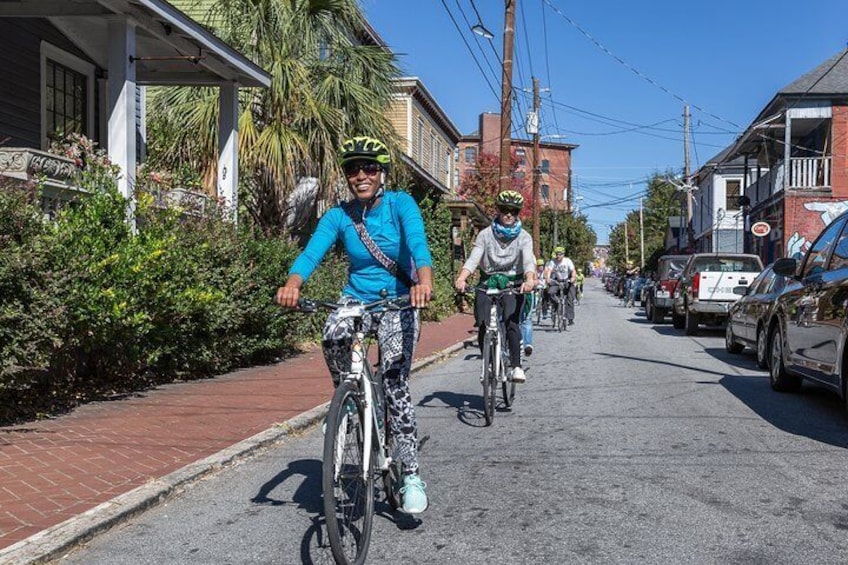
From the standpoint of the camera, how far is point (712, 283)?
17.5m

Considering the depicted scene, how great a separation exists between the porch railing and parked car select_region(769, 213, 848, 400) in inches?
901

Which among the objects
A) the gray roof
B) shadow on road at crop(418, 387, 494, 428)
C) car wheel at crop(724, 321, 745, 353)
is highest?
the gray roof

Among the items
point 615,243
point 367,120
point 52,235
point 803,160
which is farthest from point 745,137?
point 615,243

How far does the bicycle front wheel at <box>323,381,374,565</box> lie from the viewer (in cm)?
354

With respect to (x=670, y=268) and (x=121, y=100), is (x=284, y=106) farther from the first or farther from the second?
(x=670, y=268)

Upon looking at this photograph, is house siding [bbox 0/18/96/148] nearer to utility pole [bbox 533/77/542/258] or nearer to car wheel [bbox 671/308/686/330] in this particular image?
car wheel [bbox 671/308/686/330]

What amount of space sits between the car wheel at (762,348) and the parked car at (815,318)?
1415mm

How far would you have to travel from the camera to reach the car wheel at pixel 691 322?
1811cm

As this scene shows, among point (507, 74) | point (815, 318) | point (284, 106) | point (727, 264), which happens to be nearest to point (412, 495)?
point (815, 318)

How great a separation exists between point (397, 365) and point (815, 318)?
487 cm

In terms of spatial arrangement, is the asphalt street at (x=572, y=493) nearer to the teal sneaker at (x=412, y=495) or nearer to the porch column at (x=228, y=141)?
the teal sneaker at (x=412, y=495)

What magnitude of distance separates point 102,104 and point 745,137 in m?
25.7

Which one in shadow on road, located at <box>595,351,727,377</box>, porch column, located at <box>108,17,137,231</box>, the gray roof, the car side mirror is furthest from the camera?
the gray roof

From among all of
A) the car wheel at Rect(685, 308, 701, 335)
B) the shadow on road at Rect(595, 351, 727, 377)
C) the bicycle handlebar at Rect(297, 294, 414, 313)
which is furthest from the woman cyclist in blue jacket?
the car wheel at Rect(685, 308, 701, 335)
